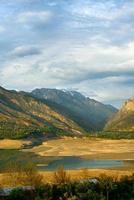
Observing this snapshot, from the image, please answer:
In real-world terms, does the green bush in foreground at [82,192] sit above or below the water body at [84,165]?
above

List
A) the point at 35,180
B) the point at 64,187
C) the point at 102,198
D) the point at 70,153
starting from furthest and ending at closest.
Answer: the point at 70,153 → the point at 35,180 → the point at 64,187 → the point at 102,198

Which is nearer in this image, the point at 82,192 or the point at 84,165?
the point at 82,192

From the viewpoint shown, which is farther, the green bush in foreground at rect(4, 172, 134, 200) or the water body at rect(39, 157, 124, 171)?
the water body at rect(39, 157, 124, 171)

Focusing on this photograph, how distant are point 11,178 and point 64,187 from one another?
23904 mm

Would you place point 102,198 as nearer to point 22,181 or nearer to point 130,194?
point 130,194

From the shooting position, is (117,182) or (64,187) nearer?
(64,187)

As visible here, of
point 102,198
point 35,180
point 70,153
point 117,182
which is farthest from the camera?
point 70,153

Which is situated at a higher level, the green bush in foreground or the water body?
the green bush in foreground

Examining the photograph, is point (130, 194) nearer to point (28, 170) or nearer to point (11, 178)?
point (28, 170)

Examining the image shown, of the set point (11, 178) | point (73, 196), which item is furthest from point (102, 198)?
point (11, 178)

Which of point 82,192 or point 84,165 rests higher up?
point 82,192

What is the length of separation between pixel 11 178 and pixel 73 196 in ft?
91.0

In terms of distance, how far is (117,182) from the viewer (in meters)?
62.4

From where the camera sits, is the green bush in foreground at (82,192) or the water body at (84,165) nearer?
the green bush in foreground at (82,192)
